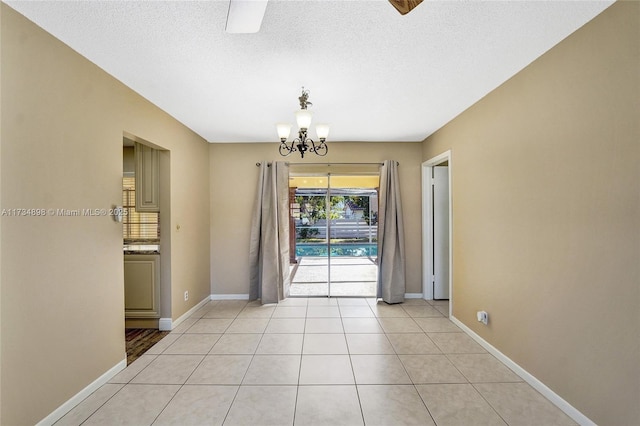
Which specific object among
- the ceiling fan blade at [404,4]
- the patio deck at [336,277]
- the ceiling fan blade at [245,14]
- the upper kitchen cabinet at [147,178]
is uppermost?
the ceiling fan blade at [245,14]

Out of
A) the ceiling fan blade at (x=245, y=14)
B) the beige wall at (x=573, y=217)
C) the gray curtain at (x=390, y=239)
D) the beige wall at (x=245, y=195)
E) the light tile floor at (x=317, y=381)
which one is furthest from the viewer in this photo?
the beige wall at (x=245, y=195)

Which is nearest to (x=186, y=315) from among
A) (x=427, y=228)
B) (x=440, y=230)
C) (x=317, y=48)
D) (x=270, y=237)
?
(x=270, y=237)

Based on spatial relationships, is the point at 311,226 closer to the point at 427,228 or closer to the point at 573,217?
the point at 427,228

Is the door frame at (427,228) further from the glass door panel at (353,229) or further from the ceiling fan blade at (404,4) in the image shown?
the ceiling fan blade at (404,4)

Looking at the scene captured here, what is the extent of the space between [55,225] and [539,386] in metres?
3.62

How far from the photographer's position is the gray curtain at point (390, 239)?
4.24 meters

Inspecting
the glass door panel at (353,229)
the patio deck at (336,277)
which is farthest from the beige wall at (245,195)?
the patio deck at (336,277)

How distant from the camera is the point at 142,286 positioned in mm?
3355

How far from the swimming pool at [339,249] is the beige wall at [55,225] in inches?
108

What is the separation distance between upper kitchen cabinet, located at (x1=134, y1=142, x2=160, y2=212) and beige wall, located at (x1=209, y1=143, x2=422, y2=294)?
3.71 feet

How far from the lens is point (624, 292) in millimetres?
1524

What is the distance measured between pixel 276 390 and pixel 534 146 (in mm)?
2739

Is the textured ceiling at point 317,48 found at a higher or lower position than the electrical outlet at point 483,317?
higher

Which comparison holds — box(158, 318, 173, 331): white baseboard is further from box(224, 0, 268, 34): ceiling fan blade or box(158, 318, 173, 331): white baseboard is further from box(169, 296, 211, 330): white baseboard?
box(224, 0, 268, 34): ceiling fan blade
